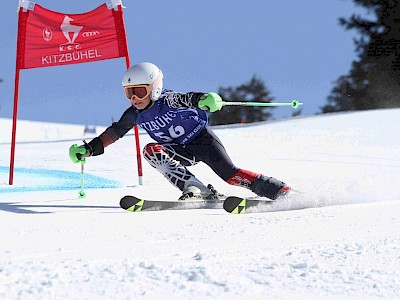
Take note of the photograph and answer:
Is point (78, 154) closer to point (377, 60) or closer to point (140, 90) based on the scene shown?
point (140, 90)

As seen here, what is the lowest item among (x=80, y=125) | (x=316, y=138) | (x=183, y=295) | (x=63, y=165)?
(x=183, y=295)

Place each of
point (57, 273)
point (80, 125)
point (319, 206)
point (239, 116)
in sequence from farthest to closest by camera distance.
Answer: point (239, 116) < point (80, 125) < point (319, 206) < point (57, 273)

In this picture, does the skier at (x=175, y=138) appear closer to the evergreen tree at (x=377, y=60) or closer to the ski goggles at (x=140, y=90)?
the ski goggles at (x=140, y=90)

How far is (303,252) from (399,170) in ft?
17.4

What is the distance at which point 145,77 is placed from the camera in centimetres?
420

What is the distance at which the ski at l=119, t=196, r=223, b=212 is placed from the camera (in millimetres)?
3850

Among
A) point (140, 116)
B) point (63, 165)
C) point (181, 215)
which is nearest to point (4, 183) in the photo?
point (63, 165)

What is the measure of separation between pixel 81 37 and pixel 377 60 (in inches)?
821

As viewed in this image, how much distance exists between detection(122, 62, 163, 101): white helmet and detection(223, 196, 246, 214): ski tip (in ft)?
3.28

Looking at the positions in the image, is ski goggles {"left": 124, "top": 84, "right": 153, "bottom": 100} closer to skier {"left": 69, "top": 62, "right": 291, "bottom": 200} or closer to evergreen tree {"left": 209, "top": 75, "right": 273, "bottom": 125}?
skier {"left": 69, "top": 62, "right": 291, "bottom": 200}

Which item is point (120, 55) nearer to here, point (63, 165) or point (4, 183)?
point (4, 183)

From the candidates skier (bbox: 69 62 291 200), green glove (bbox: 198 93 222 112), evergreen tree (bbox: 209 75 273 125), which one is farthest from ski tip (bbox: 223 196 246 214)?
evergreen tree (bbox: 209 75 273 125)

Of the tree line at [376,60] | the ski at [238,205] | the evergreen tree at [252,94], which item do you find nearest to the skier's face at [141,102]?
the ski at [238,205]

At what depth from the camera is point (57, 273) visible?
193 centimetres
